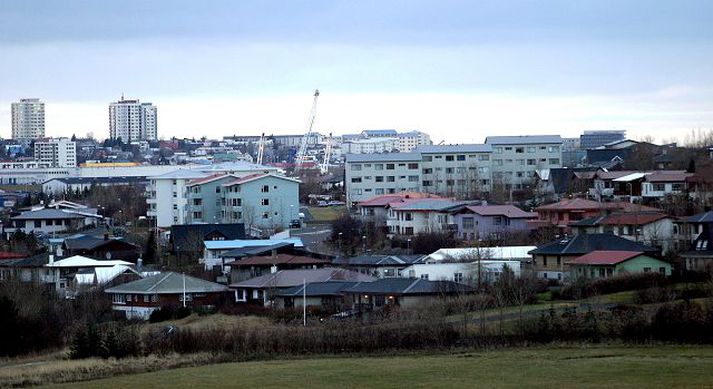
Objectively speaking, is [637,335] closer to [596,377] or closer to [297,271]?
[596,377]

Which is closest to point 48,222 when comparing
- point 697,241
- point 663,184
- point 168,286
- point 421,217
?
point 421,217

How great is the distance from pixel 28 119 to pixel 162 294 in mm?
140251

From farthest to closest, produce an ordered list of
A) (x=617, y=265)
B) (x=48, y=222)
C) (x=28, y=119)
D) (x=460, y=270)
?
(x=28, y=119) → (x=48, y=222) → (x=460, y=270) → (x=617, y=265)

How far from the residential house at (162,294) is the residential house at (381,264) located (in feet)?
11.1

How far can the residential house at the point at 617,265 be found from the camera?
31.4 m

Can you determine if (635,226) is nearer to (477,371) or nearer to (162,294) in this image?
(162,294)

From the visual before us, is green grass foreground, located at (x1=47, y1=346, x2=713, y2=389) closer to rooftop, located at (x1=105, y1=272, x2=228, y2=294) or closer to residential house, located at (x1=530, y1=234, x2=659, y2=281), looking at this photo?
residential house, located at (x1=530, y1=234, x2=659, y2=281)

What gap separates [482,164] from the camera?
5656 centimetres

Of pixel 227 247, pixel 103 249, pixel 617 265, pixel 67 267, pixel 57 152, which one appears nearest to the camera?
pixel 617 265

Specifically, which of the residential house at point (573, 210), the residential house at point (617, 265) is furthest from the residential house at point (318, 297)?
the residential house at point (573, 210)

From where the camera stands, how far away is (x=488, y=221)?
137 ft

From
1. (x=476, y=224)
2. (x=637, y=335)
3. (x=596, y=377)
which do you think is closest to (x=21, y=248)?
(x=476, y=224)

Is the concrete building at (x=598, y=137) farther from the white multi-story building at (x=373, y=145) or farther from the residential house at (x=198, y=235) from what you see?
the residential house at (x=198, y=235)

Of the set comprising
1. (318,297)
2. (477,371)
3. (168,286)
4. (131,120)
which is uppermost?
(131,120)
